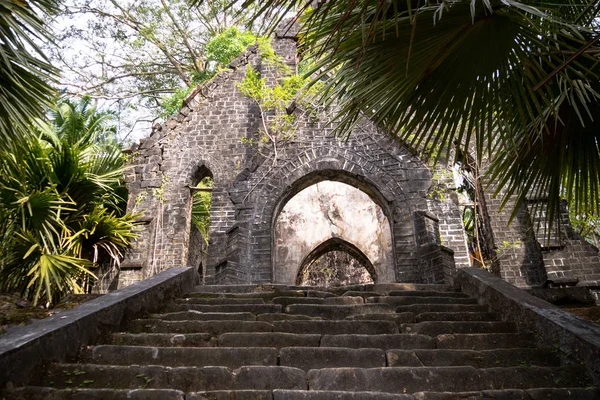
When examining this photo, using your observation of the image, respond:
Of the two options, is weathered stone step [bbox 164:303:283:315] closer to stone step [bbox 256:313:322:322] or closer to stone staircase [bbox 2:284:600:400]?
stone staircase [bbox 2:284:600:400]

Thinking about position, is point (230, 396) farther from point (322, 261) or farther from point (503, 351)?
point (322, 261)

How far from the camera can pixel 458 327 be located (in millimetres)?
4844

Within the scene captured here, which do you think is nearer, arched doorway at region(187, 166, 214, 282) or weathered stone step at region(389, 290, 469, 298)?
weathered stone step at region(389, 290, 469, 298)

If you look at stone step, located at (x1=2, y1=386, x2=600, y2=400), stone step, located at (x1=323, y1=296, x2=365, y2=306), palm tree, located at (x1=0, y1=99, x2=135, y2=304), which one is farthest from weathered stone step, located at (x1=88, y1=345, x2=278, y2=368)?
palm tree, located at (x1=0, y1=99, x2=135, y2=304)

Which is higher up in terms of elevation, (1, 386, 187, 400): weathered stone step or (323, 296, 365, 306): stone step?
(323, 296, 365, 306): stone step

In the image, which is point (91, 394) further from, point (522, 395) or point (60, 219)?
point (60, 219)

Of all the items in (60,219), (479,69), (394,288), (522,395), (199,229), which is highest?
(199,229)

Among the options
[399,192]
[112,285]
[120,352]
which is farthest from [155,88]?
[120,352]

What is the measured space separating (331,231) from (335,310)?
12146mm

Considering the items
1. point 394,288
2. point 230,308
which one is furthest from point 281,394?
point 394,288

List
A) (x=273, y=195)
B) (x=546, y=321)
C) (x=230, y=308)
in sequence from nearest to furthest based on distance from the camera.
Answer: (x=546, y=321) → (x=230, y=308) → (x=273, y=195)

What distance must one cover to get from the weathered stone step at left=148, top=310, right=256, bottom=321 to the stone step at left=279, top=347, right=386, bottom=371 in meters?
1.16

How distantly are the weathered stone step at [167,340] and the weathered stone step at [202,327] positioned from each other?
0.25 metres

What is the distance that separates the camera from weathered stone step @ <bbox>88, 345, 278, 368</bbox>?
411 centimetres
